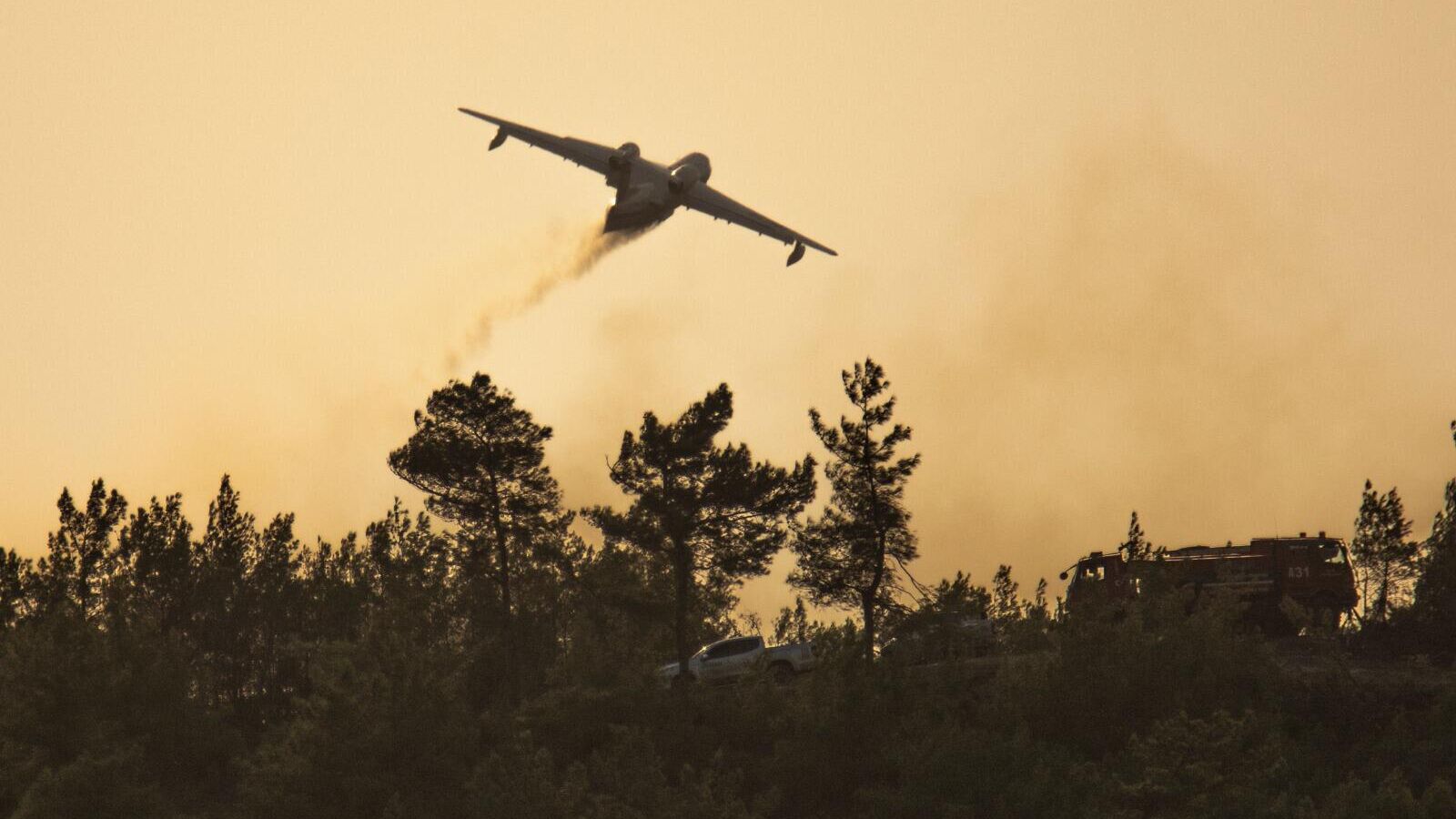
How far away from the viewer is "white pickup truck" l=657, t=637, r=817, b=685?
67.9 metres

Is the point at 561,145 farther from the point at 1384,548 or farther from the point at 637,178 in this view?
the point at 1384,548

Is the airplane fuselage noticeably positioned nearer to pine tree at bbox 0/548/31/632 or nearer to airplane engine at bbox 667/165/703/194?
airplane engine at bbox 667/165/703/194

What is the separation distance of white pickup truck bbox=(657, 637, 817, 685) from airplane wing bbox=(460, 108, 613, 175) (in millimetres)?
19069

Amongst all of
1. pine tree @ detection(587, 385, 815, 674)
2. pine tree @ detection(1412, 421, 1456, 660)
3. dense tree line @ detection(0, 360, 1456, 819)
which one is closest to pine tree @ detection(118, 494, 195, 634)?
dense tree line @ detection(0, 360, 1456, 819)

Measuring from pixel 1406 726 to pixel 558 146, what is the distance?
38.2 metres

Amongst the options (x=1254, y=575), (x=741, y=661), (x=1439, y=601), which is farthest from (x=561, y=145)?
(x=1439, y=601)

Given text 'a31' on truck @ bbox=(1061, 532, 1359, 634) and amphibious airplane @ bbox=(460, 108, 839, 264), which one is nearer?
text 'a31' on truck @ bbox=(1061, 532, 1359, 634)

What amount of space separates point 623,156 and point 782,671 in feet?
67.5

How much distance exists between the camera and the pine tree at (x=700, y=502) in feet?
235

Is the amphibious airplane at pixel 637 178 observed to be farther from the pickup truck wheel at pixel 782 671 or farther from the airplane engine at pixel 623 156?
the pickup truck wheel at pixel 782 671

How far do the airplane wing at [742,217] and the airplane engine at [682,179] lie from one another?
763 millimetres

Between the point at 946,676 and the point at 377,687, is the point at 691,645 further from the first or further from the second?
the point at 377,687

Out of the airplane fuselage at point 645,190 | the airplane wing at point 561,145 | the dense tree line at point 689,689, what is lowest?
the dense tree line at point 689,689

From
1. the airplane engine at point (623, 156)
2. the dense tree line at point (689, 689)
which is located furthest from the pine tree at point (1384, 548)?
the airplane engine at point (623, 156)
